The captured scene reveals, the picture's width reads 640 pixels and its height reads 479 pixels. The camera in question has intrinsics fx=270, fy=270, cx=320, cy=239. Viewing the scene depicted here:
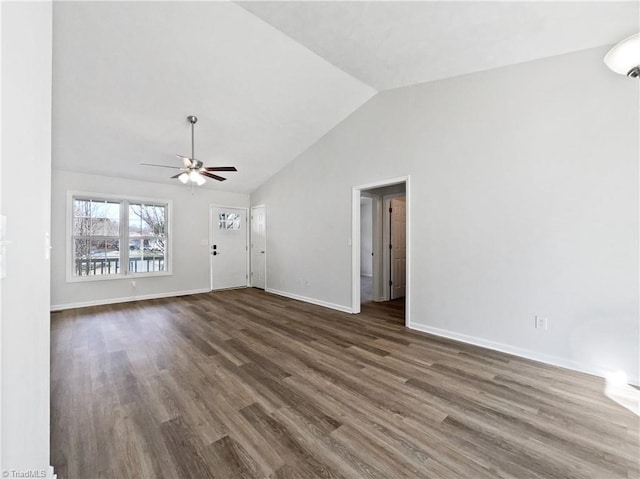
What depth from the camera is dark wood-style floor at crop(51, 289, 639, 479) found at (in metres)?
1.52

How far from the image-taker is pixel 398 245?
5828 mm

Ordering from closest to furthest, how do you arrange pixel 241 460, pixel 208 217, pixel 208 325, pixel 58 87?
1. pixel 241 460
2. pixel 58 87
3. pixel 208 325
4. pixel 208 217

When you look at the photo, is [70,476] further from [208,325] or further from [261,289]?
[261,289]

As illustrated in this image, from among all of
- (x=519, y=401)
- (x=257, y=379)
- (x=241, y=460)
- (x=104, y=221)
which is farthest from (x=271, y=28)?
(x=104, y=221)

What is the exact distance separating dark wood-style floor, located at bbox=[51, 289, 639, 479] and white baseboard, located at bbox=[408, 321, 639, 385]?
0.12 metres

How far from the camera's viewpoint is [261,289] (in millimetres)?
6773

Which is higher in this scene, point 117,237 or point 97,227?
point 97,227

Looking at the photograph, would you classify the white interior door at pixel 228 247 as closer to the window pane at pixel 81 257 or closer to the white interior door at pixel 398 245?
the window pane at pixel 81 257

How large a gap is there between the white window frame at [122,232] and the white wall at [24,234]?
482 centimetres

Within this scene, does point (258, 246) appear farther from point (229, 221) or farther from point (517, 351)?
point (517, 351)

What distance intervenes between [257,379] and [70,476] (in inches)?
49.2

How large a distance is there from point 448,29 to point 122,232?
627cm

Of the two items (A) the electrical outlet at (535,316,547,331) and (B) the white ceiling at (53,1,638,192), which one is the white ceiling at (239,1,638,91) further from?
(A) the electrical outlet at (535,316,547,331)

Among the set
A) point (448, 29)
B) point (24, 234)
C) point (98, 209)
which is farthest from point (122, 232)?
point (448, 29)
